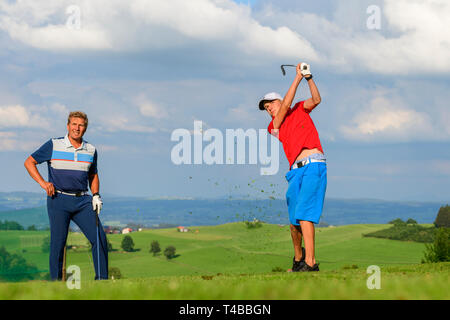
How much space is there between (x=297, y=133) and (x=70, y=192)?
3.72 metres

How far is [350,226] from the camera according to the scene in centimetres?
4253

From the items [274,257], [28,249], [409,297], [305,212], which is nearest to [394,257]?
[274,257]

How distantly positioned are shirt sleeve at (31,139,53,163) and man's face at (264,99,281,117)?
3.54 m

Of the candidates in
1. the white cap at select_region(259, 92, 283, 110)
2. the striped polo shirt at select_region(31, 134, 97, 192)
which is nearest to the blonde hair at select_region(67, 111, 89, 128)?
the striped polo shirt at select_region(31, 134, 97, 192)

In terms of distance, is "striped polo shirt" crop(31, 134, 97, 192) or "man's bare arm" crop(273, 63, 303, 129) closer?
"man's bare arm" crop(273, 63, 303, 129)

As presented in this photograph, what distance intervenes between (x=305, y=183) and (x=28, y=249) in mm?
19192

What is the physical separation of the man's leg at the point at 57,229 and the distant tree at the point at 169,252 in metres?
26.7

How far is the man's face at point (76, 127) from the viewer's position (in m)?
9.01

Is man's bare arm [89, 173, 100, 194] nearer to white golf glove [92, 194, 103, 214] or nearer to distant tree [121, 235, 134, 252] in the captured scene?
white golf glove [92, 194, 103, 214]

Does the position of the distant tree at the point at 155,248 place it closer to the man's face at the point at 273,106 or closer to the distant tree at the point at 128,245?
the distant tree at the point at 128,245

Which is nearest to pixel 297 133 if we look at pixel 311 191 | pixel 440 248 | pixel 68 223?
pixel 311 191

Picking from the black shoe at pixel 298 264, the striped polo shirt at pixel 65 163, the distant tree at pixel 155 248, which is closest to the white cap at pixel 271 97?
the black shoe at pixel 298 264

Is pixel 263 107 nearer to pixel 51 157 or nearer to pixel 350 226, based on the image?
pixel 51 157

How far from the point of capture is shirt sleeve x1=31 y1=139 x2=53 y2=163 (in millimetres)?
9070
